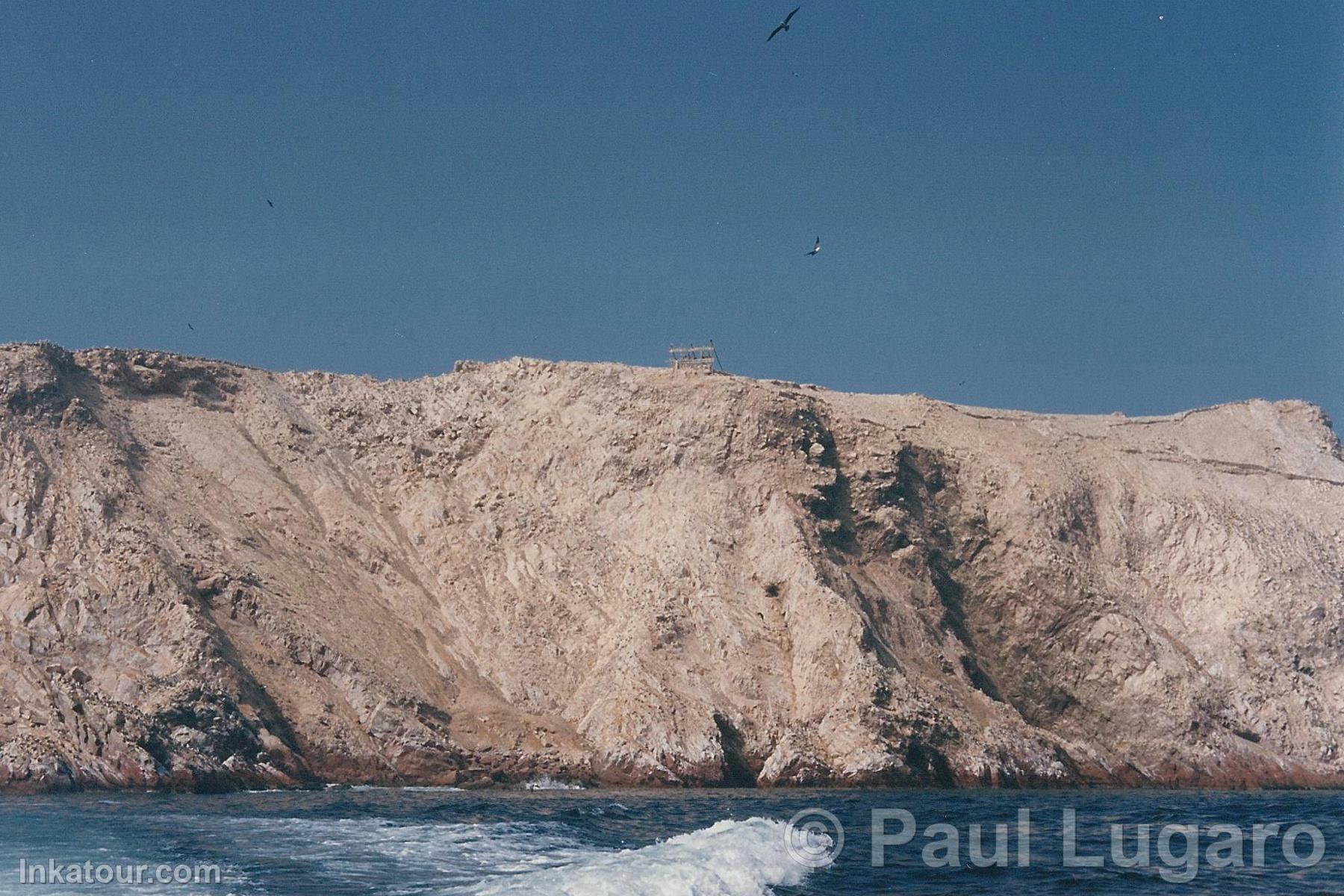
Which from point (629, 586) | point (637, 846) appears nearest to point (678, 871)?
point (637, 846)

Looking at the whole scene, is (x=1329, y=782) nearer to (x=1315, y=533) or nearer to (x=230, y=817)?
(x=1315, y=533)

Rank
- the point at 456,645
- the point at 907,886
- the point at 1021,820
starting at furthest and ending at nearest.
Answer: the point at 456,645
the point at 1021,820
the point at 907,886

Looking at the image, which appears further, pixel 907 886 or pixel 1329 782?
pixel 1329 782

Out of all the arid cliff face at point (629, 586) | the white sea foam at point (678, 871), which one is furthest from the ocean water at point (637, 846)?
the arid cliff face at point (629, 586)

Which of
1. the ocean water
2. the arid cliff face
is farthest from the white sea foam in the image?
the arid cliff face

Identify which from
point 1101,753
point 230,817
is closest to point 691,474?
point 1101,753

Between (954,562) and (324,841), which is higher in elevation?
(954,562)

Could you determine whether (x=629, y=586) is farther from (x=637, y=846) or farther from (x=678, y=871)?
(x=678, y=871)

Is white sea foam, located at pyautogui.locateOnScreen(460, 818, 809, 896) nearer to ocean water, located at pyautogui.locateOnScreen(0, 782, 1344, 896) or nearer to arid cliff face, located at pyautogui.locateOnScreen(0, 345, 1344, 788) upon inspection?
ocean water, located at pyautogui.locateOnScreen(0, 782, 1344, 896)
